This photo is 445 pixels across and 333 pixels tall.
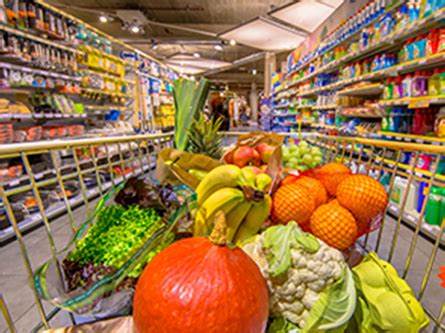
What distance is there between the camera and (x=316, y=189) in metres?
1.04

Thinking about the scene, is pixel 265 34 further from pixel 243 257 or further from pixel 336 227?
pixel 243 257

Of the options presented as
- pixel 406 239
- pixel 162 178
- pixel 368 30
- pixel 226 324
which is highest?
pixel 368 30

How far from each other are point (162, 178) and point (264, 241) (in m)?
0.52

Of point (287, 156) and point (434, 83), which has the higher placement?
point (434, 83)

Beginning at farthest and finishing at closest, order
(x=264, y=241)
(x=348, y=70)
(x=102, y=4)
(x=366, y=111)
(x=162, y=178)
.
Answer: (x=102, y=4)
(x=348, y=70)
(x=366, y=111)
(x=162, y=178)
(x=264, y=241)

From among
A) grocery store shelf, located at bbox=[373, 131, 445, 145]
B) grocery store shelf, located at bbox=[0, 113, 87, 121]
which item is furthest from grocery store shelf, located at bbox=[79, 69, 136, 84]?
grocery store shelf, located at bbox=[373, 131, 445, 145]

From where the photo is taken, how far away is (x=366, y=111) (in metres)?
3.83

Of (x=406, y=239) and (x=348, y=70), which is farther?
(x=348, y=70)

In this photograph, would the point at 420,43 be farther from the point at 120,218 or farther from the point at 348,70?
the point at 120,218

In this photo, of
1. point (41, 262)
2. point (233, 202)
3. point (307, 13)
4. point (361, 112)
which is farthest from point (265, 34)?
point (233, 202)

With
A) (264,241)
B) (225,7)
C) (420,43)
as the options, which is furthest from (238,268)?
(225,7)

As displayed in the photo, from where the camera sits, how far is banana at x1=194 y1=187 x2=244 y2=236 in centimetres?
87

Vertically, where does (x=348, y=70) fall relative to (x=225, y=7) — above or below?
below

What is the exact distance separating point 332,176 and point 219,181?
520mm
